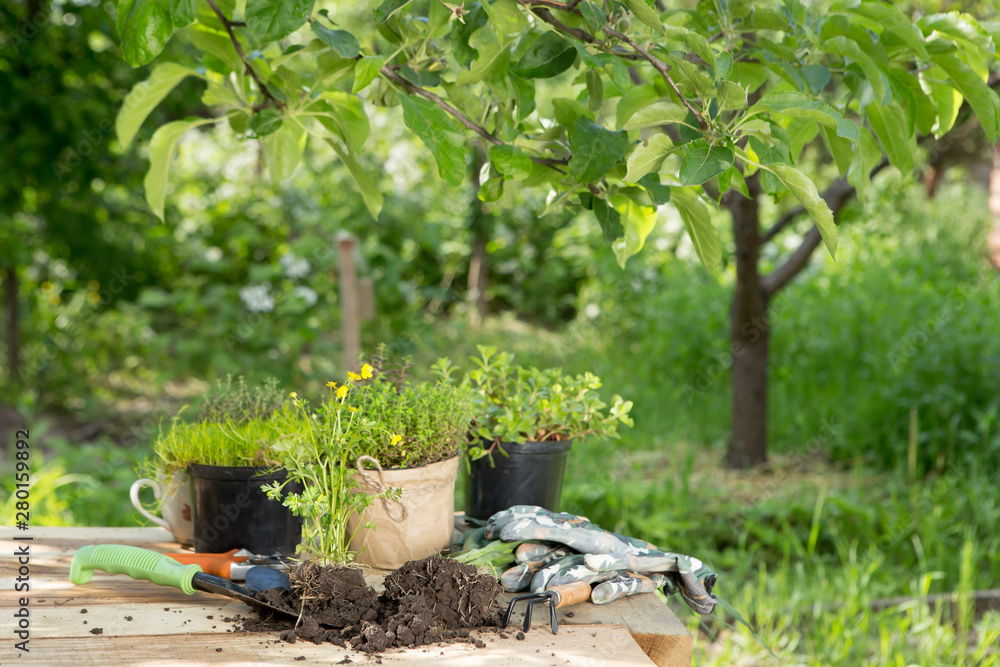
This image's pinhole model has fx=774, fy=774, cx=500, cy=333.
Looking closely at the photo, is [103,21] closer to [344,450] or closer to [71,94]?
[71,94]

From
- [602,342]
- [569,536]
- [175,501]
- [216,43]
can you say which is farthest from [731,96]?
[602,342]

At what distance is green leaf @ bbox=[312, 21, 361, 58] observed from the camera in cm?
92

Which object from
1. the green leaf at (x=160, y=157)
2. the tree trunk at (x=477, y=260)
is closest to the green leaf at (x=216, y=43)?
the green leaf at (x=160, y=157)

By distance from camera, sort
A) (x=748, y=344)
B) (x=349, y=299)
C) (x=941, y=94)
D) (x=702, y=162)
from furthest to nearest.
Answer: (x=349, y=299) < (x=748, y=344) < (x=941, y=94) < (x=702, y=162)

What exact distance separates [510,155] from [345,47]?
24cm

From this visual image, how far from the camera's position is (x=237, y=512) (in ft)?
3.62

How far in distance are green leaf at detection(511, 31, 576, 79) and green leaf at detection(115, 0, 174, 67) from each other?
1.35ft

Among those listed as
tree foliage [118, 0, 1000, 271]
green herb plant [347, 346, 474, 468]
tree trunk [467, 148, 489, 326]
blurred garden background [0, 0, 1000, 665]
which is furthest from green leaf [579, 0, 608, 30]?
tree trunk [467, 148, 489, 326]

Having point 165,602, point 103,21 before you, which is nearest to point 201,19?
point 165,602

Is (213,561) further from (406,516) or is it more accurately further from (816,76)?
(816,76)

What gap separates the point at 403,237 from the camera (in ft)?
17.4

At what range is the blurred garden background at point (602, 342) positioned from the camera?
8.73ft

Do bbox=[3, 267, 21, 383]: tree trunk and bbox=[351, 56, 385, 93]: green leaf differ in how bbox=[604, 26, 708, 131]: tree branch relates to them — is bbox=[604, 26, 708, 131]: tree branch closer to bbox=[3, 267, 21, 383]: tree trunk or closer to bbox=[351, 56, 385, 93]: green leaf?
bbox=[351, 56, 385, 93]: green leaf

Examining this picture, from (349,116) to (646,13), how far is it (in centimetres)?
50
